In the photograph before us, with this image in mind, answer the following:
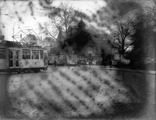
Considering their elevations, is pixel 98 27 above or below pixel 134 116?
above

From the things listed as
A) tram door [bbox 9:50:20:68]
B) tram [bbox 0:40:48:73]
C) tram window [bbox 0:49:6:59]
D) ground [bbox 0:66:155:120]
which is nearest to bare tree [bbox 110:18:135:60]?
ground [bbox 0:66:155:120]

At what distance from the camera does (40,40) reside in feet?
7.34

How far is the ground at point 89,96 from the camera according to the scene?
2.12 m

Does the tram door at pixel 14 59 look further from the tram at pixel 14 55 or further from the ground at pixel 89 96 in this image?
the ground at pixel 89 96

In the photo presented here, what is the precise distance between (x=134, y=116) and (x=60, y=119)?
3.65 ft

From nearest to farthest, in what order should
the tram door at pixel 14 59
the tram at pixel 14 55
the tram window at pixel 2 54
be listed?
1. the tram at pixel 14 55
2. the tram door at pixel 14 59
3. the tram window at pixel 2 54

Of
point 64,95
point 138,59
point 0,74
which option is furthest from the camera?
point 0,74

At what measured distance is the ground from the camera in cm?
212

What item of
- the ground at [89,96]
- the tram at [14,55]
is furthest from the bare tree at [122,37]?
the tram at [14,55]

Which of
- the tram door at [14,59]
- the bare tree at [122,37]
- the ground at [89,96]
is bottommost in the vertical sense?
the ground at [89,96]

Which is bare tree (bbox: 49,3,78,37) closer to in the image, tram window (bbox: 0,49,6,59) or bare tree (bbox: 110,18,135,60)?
bare tree (bbox: 110,18,135,60)

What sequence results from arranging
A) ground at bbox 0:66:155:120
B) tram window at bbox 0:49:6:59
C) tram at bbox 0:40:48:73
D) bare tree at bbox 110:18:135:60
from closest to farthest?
1. bare tree at bbox 110:18:135:60
2. ground at bbox 0:66:155:120
3. tram at bbox 0:40:48:73
4. tram window at bbox 0:49:6:59

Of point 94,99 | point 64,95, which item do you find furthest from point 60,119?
point 94,99

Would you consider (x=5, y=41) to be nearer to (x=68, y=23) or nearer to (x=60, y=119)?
(x=68, y=23)
